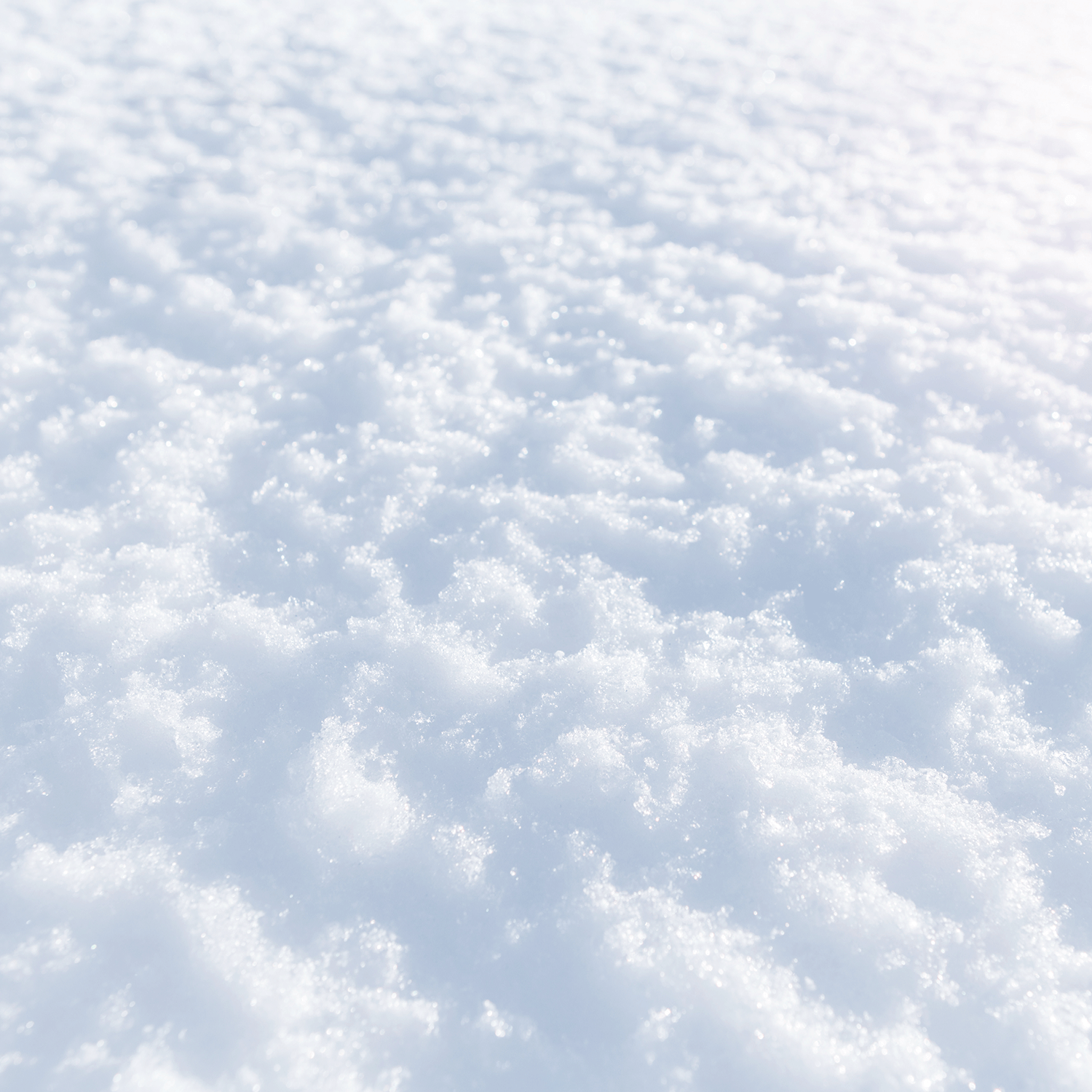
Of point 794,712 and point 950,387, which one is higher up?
point 950,387

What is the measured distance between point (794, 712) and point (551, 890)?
58cm

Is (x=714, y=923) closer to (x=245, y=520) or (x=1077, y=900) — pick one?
(x=1077, y=900)

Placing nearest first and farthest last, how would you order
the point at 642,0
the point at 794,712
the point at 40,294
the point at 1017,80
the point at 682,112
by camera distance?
the point at 794,712 < the point at 40,294 < the point at 682,112 < the point at 1017,80 < the point at 642,0

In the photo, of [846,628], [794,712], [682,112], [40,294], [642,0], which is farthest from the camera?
[642,0]

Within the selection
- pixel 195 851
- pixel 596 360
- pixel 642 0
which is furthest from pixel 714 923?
pixel 642 0

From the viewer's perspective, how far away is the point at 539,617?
6.24ft

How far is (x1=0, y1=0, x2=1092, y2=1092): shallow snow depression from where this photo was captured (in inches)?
54.2

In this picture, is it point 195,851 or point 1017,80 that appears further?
point 1017,80

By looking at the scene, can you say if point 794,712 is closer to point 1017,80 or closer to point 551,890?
point 551,890

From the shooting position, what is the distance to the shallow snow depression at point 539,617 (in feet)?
4.51

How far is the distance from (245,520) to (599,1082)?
1.38m

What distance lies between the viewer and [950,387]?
2539 millimetres

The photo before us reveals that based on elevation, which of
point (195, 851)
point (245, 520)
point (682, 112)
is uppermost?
point (682, 112)

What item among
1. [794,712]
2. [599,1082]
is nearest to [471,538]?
[794,712]
